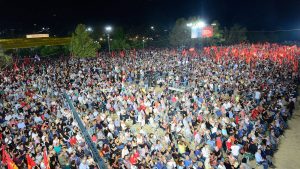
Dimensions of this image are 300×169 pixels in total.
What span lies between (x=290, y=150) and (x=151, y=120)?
705cm

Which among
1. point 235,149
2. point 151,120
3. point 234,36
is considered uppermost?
point 234,36

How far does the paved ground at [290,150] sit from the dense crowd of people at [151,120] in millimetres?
443

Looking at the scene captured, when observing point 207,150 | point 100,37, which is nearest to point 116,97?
point 207,150

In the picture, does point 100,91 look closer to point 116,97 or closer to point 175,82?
point 116,97

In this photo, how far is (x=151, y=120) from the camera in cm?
1528

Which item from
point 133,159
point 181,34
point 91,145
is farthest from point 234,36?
point 133,159

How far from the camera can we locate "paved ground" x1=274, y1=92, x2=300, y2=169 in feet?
40.3

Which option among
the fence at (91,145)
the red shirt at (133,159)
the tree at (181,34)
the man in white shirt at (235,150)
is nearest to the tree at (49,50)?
the tree at (181,34)

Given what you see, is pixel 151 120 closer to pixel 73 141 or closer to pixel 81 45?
pixel 73 141

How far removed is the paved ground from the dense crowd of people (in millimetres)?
443

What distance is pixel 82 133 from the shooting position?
12.8 meters

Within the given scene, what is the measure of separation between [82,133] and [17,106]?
694cm

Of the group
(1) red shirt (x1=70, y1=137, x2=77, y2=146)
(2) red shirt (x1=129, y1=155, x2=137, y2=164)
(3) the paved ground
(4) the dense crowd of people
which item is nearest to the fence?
(4) the dense crowd of people

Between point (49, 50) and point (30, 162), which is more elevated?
point (49, 50)
